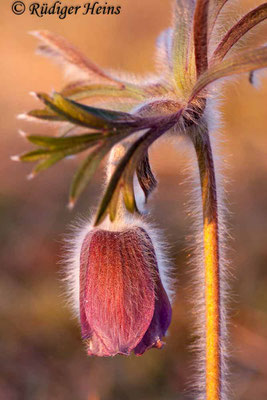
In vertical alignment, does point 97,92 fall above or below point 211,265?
above

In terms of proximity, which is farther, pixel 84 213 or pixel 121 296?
pixel 84 213

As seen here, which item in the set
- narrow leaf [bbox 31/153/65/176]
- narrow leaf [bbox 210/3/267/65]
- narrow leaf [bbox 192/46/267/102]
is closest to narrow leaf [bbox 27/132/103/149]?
narrow leaf [bbox 31/153/65/176]

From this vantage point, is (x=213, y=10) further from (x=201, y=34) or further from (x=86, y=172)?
(x=86, y=172)

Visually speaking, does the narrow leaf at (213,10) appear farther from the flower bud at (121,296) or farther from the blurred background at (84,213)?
the flower bud at (121,296)

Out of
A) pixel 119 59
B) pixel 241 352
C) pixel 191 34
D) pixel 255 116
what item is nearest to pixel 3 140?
pixel 119 59

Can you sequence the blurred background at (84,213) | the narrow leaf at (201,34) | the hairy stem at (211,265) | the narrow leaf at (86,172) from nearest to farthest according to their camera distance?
the narrow leaf at (86,172)
the narrow leaf at (201,34)
the hairy stem at (211,265)
the blurred background at (84,213)

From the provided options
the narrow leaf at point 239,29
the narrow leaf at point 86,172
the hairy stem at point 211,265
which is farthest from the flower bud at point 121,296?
the narrow leaf at point 239,29

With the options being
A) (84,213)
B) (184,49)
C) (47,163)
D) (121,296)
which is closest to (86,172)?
(47,163)
